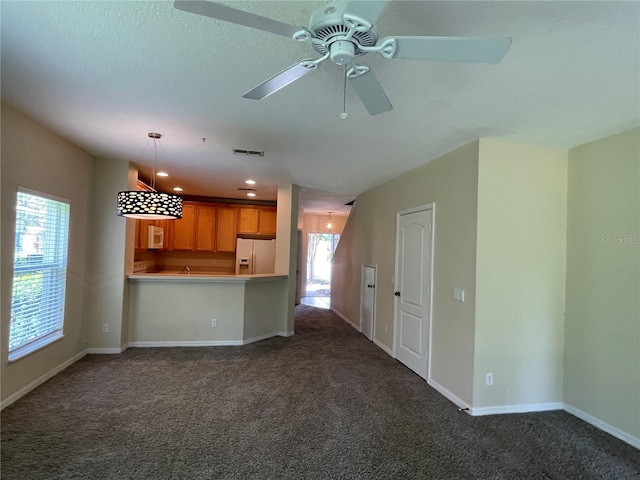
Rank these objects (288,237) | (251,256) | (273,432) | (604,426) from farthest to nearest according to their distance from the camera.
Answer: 1. (251,256)
2. (288,237)
3. (604,426)
4. (273,432)

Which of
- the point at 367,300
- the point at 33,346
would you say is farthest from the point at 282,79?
the point at 367,300

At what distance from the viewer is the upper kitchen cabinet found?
7.14 m

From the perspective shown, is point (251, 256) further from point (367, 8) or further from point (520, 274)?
point (367, 8)

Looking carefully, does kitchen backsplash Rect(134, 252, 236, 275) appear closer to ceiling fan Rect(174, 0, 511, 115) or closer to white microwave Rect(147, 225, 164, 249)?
white microwave Rect(147, 225, 164, 249)

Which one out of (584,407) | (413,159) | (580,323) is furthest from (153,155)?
(584,407)

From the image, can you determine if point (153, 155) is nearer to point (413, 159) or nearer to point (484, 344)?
point (413, 159)

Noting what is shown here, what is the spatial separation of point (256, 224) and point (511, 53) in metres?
5.94

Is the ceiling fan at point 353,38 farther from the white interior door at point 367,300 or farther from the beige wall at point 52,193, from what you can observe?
the white interior door at point 367,300

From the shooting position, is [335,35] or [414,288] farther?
[414,288]

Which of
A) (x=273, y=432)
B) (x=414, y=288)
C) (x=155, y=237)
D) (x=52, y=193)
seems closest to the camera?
(x=273, y=432)

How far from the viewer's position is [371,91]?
1.64 metres

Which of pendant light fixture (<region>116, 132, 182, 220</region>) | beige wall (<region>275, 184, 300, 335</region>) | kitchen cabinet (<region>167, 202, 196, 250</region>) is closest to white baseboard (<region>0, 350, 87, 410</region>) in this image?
pendant light fixture (<region>116, 132, 182, 220</region>)

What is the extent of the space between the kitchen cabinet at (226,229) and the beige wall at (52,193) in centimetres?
297

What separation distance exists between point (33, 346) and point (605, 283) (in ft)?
17.3
